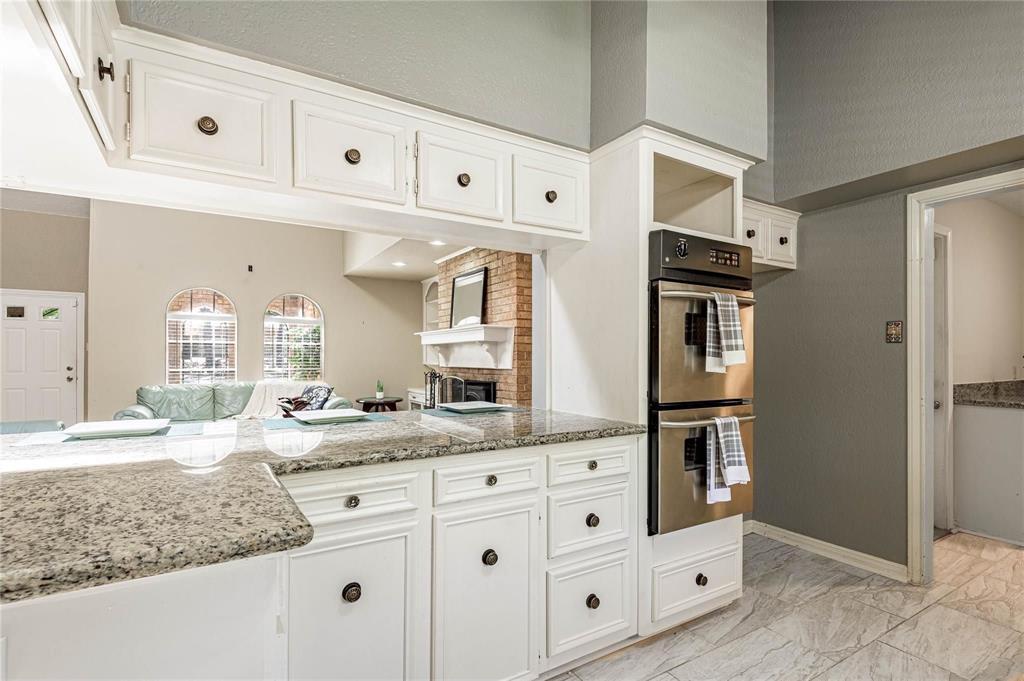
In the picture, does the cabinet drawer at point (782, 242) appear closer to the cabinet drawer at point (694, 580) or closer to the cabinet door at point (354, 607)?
the cabinet drawer at point (694, 580)

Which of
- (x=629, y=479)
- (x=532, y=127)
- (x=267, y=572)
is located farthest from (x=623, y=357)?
(x=267, y=572)

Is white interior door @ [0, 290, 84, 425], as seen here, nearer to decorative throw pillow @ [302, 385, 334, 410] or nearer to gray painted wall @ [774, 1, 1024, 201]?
decorative throw pillow @ [302, 385, 334, 410]

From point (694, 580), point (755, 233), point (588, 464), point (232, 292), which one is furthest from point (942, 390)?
point (232, 292)

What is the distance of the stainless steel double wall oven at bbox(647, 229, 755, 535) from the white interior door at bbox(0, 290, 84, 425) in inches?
276

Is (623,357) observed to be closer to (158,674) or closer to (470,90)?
(470,90)

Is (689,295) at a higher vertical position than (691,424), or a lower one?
higher

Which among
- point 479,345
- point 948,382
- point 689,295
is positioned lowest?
point 948,382

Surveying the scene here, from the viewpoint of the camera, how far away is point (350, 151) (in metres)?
1.86

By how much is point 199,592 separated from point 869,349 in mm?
3396

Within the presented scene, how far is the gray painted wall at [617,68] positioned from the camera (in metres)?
2.16

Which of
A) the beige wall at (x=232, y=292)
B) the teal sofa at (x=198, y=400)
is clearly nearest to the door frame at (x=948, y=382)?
the teal sofa at (x=198, y=400)

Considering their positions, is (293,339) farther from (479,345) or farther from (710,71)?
(710,71)

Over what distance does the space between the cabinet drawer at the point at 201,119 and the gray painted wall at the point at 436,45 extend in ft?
0.38

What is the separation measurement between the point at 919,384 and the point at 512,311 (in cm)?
258
